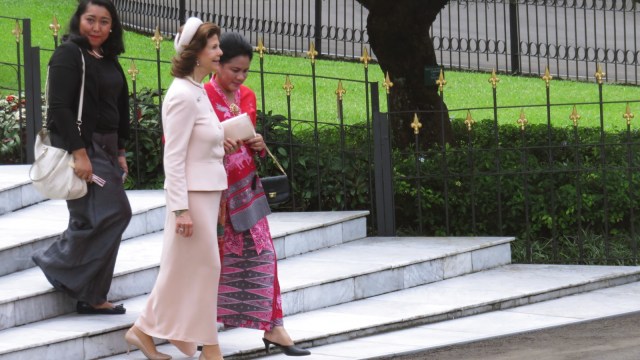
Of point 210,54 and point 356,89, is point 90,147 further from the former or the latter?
point 356,89

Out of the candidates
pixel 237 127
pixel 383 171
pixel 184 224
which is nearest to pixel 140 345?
pixel 184 224

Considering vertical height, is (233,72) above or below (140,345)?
above

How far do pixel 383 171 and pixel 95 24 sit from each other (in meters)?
3.71

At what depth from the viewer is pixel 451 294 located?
9.00m

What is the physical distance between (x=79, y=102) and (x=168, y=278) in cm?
114

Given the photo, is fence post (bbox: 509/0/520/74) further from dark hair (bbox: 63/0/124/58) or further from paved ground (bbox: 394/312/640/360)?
dark hair (bbox: 63/0/124/58)

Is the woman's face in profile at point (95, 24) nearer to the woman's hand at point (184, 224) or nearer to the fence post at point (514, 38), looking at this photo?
the woman's hand at point (184, 224)

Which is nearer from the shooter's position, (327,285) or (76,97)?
(76,97)

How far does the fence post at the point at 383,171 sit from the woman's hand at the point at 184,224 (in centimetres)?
391

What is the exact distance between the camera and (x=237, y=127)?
7.11 m

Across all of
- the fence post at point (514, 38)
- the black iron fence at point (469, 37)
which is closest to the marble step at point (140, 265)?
the black iron fence at point (469, 37)

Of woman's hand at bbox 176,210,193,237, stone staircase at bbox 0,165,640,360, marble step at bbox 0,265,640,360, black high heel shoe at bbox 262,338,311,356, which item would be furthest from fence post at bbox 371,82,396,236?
woman's hand at bbox 176,210,193,237

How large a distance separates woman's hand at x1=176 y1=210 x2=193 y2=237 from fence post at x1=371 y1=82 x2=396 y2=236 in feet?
12.8

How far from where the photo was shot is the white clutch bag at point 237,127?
710cm
